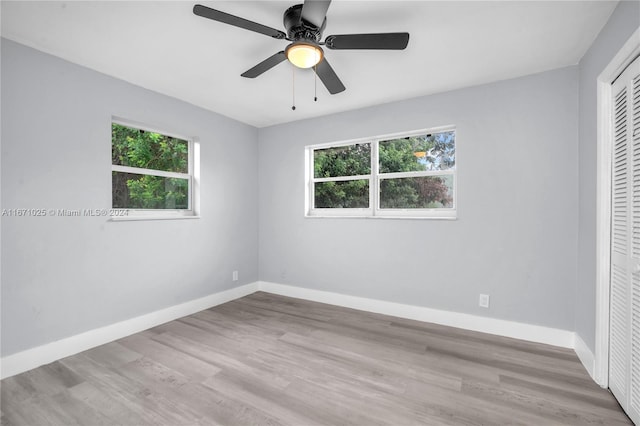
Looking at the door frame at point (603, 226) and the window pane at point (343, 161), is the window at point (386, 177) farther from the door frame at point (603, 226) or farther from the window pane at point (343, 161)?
the door frame at point (603, 226)

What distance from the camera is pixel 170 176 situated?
3.39m

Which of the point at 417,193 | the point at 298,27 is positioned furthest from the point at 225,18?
the point at 417,193

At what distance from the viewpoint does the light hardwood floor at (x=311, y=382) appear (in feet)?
5.75

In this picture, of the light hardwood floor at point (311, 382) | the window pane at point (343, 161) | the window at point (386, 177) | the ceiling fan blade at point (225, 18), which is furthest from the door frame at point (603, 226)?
the ceiling fan blade at point (225, 18)

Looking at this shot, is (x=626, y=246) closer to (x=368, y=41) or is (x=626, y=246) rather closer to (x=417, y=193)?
(x=417, y=193)

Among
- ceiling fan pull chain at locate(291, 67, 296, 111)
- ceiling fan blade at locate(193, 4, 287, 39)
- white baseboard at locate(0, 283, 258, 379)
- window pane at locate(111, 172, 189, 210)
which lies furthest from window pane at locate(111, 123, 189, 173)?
ceiling fan blade at locate(193, 4, 287, 39)

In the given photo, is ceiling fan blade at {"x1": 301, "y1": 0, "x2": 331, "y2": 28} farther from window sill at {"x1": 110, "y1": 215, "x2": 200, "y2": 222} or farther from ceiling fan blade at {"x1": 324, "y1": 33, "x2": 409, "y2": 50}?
window sill at {"x1": 110, "y1": 215, "x2": 200, "y2": 222}

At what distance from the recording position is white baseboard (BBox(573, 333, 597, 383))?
213 cm

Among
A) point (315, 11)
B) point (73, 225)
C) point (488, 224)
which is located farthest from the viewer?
point (488, 224)

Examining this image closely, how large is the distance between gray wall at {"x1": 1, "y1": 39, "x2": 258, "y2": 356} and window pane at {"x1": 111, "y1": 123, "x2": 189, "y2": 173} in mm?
158

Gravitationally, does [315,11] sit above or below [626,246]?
above

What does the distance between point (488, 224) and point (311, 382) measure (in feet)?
7.37

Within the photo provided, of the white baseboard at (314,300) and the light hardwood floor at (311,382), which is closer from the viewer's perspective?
the light hardwood floor at (311,382)

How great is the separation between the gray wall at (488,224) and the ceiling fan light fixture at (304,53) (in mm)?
1780
